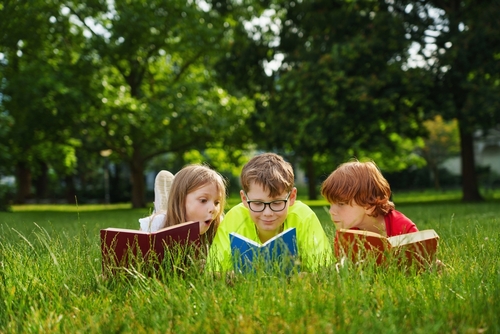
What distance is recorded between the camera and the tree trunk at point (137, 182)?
2756 cm

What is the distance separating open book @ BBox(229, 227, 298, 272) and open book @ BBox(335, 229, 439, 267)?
0.27 metres

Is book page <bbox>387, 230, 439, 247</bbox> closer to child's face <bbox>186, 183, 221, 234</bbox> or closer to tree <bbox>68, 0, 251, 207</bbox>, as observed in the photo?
child's face <bbox>186, 183, 221, 234</bbox>

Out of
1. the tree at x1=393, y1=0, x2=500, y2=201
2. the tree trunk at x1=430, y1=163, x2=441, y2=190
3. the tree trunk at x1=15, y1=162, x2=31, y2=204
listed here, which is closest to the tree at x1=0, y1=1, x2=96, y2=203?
the tree at x1=393, y1=0, x2=500, y2=201

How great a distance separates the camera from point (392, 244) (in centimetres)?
307

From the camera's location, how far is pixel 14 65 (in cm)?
2389

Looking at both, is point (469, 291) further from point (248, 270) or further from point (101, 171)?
point (101, 171)

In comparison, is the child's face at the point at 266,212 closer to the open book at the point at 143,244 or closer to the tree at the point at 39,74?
the open book at the point at 143,244

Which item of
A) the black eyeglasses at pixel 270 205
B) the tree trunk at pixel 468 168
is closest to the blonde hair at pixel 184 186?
the black eyeglasses at pixel 270 205

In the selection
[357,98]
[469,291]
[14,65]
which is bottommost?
[469,291]

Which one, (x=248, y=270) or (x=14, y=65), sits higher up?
(x=14, y=65)

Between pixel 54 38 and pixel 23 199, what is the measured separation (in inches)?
708

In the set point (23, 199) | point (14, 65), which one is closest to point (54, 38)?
point (14, 65)

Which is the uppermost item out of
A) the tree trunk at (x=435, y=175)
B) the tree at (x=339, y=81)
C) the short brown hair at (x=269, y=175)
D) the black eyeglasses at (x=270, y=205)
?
the tree at (x=339, y=81)

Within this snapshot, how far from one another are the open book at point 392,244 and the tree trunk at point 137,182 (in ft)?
81.6
